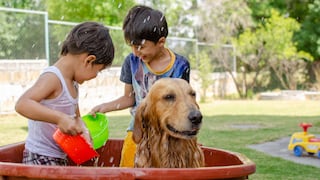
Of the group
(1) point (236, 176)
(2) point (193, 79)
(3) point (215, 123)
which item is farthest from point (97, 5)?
(1) point (236, 176)

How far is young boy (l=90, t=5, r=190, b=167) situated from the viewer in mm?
3650

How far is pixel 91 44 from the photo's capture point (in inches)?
130

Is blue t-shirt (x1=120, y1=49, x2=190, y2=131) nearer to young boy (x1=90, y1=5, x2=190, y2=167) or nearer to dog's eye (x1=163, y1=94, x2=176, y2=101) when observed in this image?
young boy (x1=90, y1=5, x2=190, y2=167)

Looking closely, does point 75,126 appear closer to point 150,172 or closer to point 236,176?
point 150,172

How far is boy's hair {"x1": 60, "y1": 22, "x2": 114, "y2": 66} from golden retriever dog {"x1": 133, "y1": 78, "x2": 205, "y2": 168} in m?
0.35

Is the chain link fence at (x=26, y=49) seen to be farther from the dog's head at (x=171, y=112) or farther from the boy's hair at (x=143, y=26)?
the dog's head at (x=171, y=112)

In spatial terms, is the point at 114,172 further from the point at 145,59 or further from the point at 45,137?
the point at 145,59

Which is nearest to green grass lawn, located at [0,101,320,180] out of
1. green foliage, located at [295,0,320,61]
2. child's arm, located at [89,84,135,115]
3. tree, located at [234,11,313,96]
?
child's arm, located at [89,84,135,115]

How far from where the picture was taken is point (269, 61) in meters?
22.5

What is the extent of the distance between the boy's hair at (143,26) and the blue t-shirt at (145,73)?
0.66 ft

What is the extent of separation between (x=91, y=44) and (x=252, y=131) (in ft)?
23.7

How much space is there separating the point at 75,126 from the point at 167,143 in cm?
66

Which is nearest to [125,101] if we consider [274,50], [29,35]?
[29,35]

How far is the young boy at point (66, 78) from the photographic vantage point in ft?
10.4
